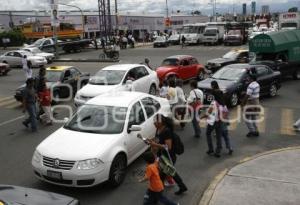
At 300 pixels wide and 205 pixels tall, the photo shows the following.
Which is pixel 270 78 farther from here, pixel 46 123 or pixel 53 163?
pixel 53 163

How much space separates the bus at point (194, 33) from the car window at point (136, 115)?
4476cm

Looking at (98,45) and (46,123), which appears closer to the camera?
(46,123)

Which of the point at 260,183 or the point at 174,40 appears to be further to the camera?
the point at 174,40

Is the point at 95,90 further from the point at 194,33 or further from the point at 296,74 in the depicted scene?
the point at 194,33

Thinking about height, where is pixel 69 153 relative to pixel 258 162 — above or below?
above

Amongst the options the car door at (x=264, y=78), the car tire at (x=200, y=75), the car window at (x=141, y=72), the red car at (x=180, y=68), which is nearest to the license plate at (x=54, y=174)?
the car window at (x=141, y=72)

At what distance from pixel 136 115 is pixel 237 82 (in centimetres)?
800

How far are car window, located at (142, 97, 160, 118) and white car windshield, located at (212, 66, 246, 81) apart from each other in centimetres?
687

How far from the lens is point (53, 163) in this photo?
28.6 feet

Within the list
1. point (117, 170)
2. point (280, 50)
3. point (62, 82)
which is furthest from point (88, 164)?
point (280, 50)

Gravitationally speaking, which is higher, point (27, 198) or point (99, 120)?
point (99, 120)

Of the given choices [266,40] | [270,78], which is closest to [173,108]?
[270,78]

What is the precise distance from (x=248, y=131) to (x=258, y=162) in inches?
127

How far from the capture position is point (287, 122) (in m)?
14.7
